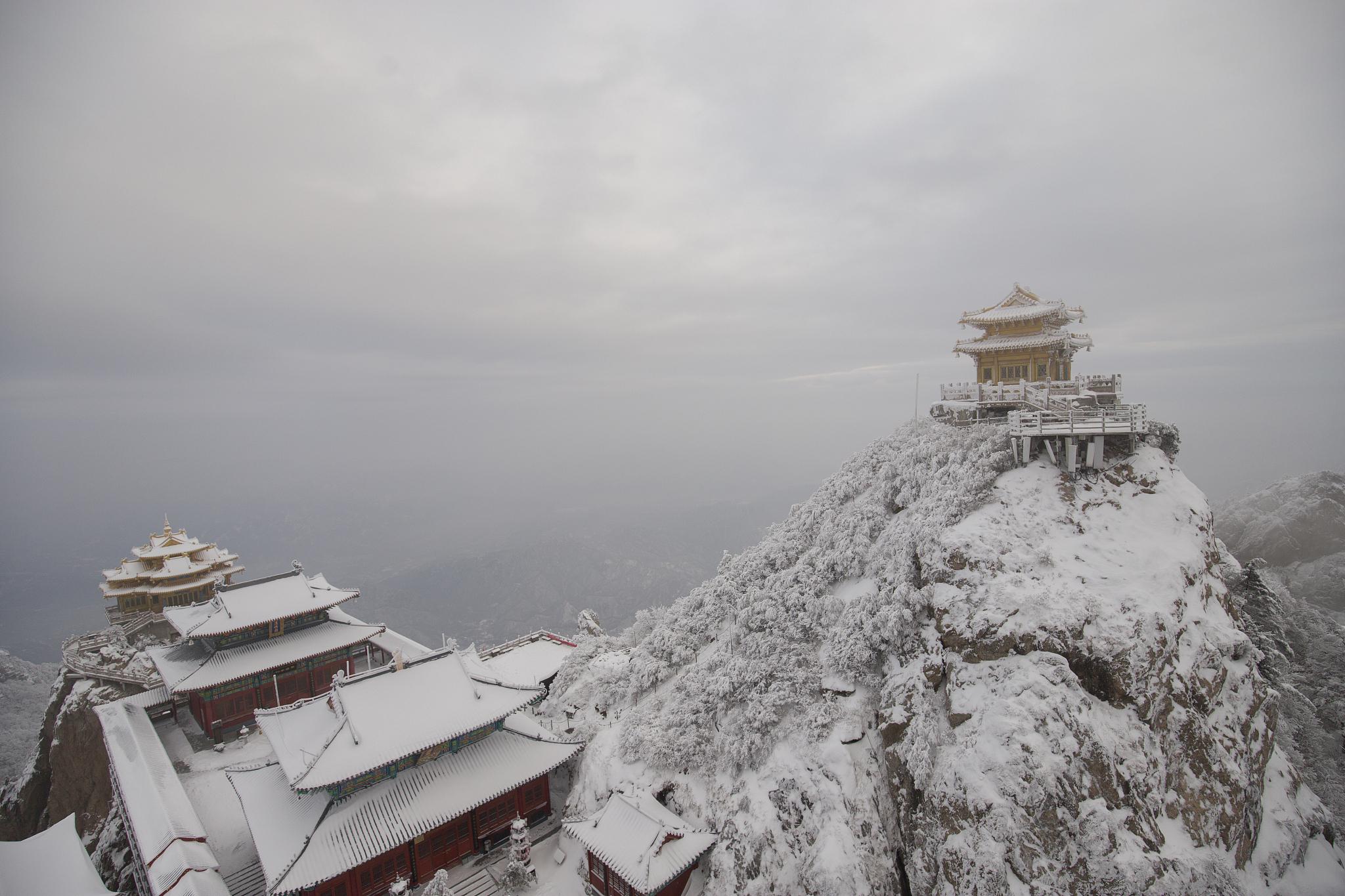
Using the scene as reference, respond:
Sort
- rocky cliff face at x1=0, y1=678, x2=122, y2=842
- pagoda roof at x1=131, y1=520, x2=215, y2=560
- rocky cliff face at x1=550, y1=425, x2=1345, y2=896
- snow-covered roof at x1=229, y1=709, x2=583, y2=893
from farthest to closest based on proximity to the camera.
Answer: pagoda roof at x1=131, y1=520, x2=215, y2=560
rocky cliff face at x1=0, y1=678, x2=122, y2=842
snow-covered roof at x1=229, y1=709, x2=583, y2=893
rocky cliff face at x1=550, y1=425, x2=1345, y2=896

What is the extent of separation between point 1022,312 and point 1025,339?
158 centimetres

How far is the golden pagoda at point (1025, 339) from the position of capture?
30.8 m

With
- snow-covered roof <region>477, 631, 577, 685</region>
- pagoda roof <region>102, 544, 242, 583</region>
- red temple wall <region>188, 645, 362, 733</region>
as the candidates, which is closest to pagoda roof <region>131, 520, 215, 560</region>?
pagoda roof <region>102, 544, 242, 583</region>

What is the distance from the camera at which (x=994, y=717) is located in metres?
17.3

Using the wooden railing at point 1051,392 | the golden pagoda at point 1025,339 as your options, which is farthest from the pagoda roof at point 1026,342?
the wooden railing at point 1051,392

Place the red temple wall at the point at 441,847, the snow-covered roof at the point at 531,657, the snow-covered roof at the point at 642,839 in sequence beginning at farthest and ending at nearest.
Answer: the snow-covered roof at the point at 531,657
the red temple wall at the point at 441,847
the snow-covered roof at the point at 642,839

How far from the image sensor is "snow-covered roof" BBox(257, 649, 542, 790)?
2097 cm

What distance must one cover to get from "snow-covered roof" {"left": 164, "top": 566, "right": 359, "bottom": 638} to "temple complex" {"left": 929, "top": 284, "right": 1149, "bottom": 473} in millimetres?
36504

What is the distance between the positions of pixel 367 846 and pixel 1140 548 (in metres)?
31.1

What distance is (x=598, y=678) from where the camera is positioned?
3173 cm

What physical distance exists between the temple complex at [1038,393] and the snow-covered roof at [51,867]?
130 ft

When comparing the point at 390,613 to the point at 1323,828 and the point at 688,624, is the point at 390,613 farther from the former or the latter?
the point at 1323,828

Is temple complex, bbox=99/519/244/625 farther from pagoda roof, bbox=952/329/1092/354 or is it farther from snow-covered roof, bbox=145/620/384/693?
pagoda roof, bbox=952/329/1092/354

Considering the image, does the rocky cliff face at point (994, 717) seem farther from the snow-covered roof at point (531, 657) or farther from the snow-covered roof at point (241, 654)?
the snow-covered roof at point (241, 654)
